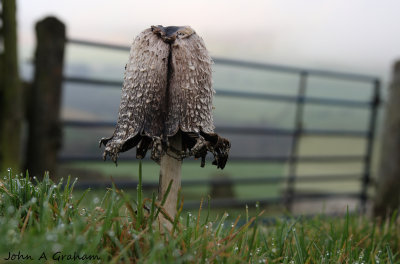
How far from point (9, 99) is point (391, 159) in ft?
11.0

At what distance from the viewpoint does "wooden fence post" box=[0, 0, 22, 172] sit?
10.00 feet

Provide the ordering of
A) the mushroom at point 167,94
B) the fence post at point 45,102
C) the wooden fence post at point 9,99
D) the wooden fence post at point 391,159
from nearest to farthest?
1. the mushroom at point 167,94
2. the wooden fence post at point 9,99
3. the fence post at point 45,102
4. the wooden fence post at point 391,159

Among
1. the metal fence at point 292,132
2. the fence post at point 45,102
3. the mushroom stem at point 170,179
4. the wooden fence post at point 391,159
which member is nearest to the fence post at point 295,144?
the metal fence at point 292,132

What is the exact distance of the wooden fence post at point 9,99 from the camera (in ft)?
10.00

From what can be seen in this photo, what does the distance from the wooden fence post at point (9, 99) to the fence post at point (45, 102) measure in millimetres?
214

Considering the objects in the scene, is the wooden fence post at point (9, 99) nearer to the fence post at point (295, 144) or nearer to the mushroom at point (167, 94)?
the mushroom at point (167, 94)

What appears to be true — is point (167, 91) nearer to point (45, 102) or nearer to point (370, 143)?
point (45, 102)

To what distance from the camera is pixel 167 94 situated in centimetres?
139

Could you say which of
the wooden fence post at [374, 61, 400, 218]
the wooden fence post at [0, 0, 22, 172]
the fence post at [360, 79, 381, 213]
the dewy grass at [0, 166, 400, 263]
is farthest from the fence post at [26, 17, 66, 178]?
the fence post at [360, 79, 381, 213]

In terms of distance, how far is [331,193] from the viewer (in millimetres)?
5773

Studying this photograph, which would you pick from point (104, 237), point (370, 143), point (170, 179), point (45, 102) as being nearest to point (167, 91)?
point (170, 179)

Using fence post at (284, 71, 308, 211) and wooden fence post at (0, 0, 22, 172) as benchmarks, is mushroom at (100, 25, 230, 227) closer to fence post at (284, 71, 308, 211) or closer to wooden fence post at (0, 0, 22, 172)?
wooden fence post at (0, 0, 22, 172)

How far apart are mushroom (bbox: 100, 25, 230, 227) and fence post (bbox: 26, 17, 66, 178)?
2.28m

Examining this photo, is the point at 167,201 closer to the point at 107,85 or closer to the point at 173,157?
the point at 173,157
